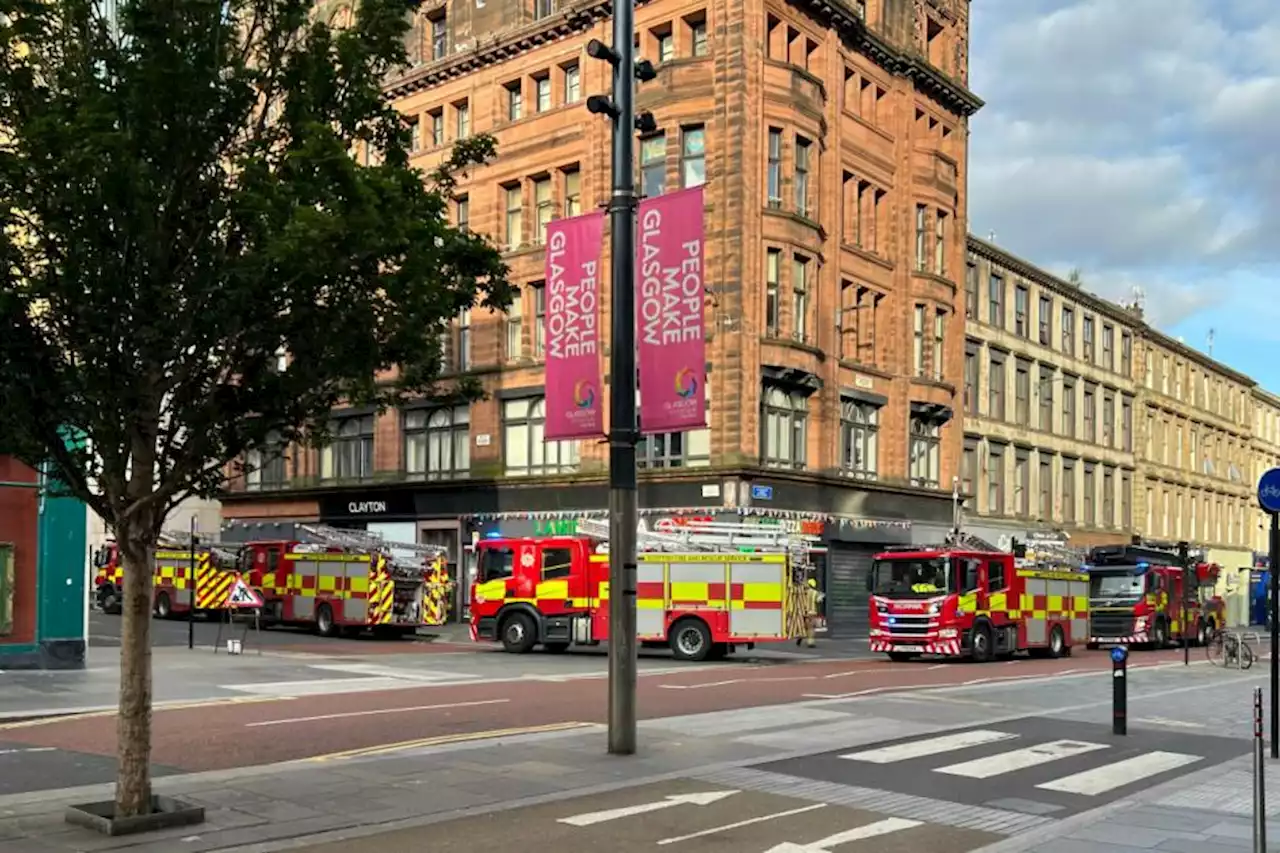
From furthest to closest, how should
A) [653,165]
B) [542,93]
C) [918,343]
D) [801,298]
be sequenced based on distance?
[918,343] < [542,93] < [801,298] < [653,165]

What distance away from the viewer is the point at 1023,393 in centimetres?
5588

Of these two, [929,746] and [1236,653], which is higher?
[929,746]

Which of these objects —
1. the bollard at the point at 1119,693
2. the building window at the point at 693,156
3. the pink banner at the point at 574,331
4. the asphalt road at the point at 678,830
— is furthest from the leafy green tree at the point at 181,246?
the building window at the point at 693,156

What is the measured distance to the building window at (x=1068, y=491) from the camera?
58938 mm

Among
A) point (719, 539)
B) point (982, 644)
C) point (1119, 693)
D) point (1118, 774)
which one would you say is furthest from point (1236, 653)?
point (1118, 774)

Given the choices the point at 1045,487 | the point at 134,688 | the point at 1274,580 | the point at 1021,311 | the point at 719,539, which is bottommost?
the point at 134,688

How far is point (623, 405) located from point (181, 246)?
498cm

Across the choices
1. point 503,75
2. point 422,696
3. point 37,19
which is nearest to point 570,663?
point 422,696

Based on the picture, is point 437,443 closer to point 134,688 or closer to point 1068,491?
point 1068,491

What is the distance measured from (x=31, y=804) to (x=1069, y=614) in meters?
29.9

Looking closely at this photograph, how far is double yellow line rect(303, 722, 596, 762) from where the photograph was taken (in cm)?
1275

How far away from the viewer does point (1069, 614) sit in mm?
34906

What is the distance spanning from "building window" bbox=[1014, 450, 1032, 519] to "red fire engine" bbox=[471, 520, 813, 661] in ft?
94.4

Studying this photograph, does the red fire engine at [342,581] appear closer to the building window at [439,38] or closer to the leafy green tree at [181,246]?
the building window at [439,38]
